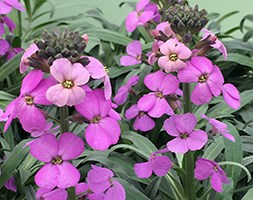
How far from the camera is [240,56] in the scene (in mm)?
1466

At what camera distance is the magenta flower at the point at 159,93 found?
0.86 metres

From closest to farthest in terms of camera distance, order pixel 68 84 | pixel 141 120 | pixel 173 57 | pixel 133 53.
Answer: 1. pixel 68 84
2. pixel 173 57
3. pixel 141 120
4. pixel 133 53

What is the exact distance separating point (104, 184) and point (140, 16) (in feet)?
2.20

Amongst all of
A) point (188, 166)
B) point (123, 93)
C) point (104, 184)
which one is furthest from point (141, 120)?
point (104, 184)

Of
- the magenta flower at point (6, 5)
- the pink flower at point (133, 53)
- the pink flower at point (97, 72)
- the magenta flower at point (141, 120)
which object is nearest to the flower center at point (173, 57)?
the pink flower at point (97, 72)

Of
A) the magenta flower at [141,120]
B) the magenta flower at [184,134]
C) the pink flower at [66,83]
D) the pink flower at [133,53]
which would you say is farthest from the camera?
the pink flower at [133,53]

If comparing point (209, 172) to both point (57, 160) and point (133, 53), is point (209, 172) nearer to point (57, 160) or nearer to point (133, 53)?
point (57, 160)

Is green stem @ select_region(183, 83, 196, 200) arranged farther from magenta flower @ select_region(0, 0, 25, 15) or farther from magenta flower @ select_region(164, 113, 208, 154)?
magenta flower @ select_region(0, 0, 25, 15)

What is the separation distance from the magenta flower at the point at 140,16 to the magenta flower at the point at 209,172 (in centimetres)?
54

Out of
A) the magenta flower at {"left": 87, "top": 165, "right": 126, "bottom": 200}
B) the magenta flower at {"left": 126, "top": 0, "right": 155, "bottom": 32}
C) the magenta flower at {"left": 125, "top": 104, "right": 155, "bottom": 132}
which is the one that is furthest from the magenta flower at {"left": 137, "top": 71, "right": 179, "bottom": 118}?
the magenta flower at {"left": 126, "top": 0, "right": 155, "bottom": 32}

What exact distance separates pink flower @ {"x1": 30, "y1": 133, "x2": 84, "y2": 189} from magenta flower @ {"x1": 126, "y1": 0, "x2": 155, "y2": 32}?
2.21ft

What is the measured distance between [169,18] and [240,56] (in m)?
0.60

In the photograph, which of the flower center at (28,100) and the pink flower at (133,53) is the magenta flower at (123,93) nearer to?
the pink flower at (133,53)

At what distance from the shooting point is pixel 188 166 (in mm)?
906
